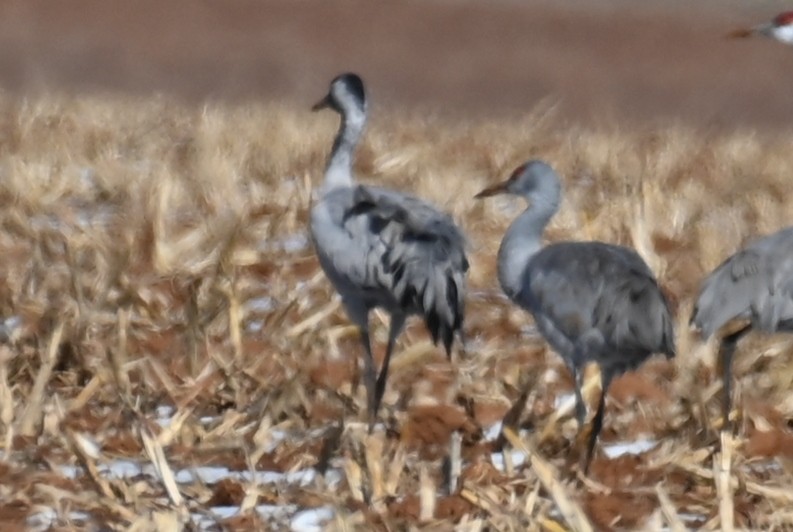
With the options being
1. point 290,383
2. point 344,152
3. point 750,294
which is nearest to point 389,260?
point 290,383

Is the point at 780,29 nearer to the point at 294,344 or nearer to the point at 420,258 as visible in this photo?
the point at 420,258

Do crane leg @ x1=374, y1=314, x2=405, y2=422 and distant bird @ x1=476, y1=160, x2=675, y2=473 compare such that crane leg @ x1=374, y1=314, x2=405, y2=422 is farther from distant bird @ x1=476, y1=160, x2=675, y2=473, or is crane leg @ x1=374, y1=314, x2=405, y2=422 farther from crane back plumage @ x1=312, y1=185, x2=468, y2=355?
distant bird @ x1=476, y1=160, x2=675, y2=473

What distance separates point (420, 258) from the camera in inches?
241

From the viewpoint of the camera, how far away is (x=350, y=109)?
7.25m

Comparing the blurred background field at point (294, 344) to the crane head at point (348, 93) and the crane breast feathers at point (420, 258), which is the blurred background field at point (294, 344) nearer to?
the crane breast feathers at point (420, 258)

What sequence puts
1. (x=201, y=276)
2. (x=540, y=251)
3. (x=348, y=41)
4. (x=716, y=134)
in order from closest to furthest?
(x=540, y=251) < (x=201, y=276) < (x=716, y=134) < (x=348, y=41)

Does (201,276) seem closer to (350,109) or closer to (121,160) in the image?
(350,109)

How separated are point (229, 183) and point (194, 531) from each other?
5.11 m

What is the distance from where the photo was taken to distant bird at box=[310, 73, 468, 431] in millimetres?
6062

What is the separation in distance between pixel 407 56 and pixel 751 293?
2343cm

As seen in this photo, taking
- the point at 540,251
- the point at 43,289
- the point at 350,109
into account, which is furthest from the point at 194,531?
the point at 350,109

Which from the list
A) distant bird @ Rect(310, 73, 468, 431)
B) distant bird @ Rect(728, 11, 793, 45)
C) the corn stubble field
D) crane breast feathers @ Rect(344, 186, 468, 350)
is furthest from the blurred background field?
distant bird @ Rect(728, 11, 793, 45)

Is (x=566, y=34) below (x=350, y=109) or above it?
below

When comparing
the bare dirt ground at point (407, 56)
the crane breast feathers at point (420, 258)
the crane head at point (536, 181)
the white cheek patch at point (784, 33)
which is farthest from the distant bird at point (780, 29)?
the bare dirt ground at point (407, 56)
